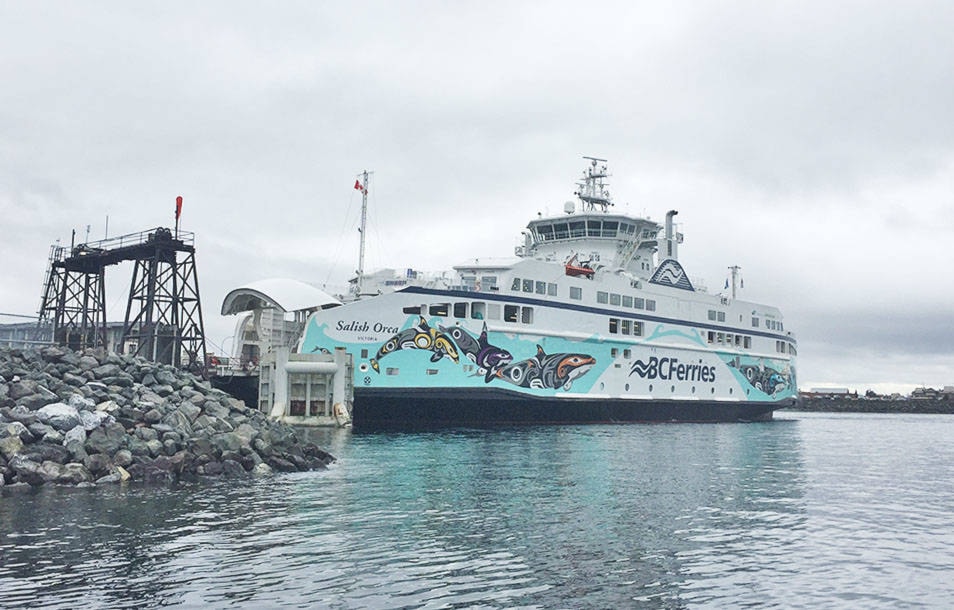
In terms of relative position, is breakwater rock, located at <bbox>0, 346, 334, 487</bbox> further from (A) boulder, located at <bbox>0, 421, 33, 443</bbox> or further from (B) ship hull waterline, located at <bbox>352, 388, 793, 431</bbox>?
(B) ship hull waterline, located at <bbox>352, 388, 793, 431</bbox>

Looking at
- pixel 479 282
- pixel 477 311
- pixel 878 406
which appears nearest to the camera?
pixel 477 311

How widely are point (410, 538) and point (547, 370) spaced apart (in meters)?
26.4

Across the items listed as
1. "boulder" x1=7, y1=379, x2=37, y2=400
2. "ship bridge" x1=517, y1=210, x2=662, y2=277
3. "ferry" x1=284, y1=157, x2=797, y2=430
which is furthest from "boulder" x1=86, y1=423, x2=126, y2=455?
"ship bridge" x1=517, y1=210, x2=662, y2=277

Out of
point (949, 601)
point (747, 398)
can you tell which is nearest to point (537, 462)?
point (949, 601)

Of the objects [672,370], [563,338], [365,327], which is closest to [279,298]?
[365,327]

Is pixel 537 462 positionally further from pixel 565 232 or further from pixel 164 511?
pixel 565 232

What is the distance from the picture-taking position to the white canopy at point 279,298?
36.4 metres

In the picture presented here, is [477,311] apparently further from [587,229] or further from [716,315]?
[716,315]

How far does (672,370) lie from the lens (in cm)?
4628

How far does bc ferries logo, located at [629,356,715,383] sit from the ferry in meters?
0.09

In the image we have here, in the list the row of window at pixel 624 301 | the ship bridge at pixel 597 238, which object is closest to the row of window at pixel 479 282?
the row of window at pixel 624 301

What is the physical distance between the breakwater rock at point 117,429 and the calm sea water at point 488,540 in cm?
114

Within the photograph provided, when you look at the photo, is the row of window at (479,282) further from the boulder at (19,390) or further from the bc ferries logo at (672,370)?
the boulder at (19,390)

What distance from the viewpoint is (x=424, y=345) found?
35000 millimetres
